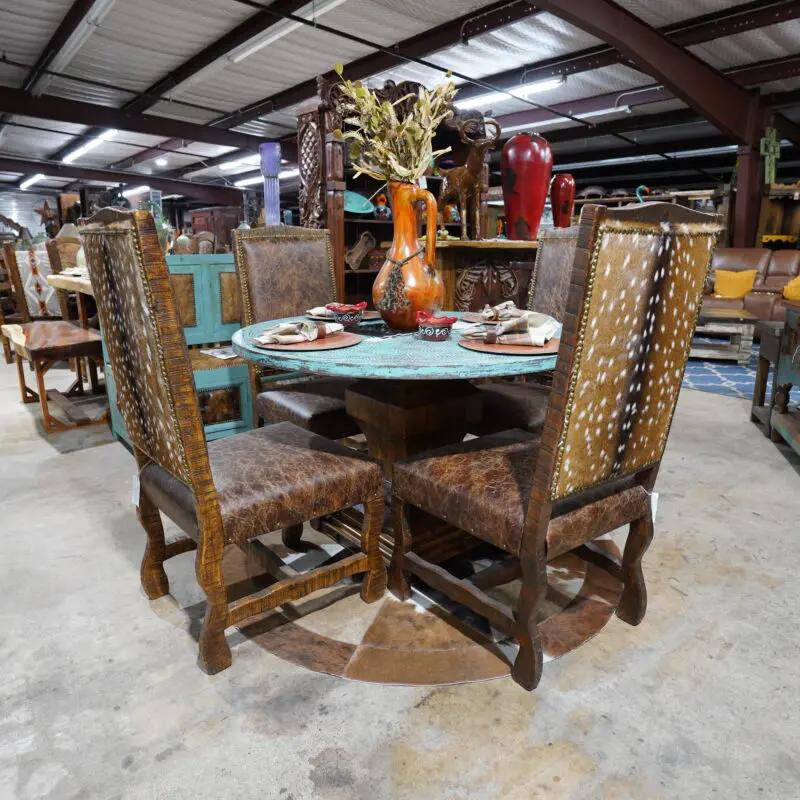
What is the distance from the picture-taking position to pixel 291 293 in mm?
2703

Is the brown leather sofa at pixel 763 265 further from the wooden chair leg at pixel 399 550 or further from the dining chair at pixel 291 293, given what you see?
the wooden chair leg at pixel 399 550

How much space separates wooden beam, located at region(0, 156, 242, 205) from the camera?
1330 cm

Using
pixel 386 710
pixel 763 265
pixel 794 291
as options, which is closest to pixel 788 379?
pixel 794 291

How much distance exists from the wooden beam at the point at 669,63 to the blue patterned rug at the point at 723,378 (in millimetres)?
2892

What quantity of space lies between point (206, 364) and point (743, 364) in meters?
4.93

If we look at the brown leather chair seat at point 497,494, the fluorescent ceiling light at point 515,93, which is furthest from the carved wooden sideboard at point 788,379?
the fluorescent ceiling light at point 515,93

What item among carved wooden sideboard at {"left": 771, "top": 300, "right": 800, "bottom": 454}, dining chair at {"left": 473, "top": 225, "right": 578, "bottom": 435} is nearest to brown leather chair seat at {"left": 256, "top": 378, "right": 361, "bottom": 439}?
dining chair at {"left": 473, "top": 225, "right": 578, "bottom": 435}

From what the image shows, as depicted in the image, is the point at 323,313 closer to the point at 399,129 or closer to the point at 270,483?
the point at 399,129

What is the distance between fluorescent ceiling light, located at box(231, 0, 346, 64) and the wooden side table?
4276mm

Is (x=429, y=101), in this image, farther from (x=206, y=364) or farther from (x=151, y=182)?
(x=151, y=182)

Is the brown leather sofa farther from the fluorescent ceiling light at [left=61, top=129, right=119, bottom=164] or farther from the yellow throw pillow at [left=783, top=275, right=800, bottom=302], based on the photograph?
the fluorescent ceiling light at [left=61, top=129, right=119, bottom=164]

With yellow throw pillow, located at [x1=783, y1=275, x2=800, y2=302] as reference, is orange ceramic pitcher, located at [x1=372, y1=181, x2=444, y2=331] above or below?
above

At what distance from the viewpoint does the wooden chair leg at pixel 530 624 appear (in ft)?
4.45

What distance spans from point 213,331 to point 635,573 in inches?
93.0
